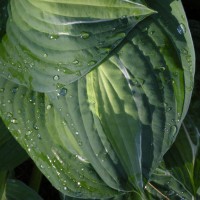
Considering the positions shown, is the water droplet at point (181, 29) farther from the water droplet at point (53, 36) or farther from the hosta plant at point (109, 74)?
the water droplet at point (53, 36)

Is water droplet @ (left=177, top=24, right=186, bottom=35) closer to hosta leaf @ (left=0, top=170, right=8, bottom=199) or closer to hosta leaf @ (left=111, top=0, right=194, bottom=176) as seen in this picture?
hosta leaf @ (left=111, top=0, right=194, bottom=176)

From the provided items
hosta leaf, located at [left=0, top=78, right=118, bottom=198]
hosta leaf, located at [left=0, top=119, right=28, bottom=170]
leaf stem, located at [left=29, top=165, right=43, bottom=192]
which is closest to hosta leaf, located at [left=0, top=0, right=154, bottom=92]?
hosta leaf, located at [left=0, top=78, right=118, bottom=198]

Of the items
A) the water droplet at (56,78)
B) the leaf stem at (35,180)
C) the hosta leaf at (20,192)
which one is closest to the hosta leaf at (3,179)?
the hosta leaf at (20,192)

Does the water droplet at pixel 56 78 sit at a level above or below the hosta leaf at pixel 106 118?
above

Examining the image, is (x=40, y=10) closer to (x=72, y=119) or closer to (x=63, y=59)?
(x=63, y=59)

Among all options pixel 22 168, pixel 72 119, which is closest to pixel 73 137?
pixel 72 119

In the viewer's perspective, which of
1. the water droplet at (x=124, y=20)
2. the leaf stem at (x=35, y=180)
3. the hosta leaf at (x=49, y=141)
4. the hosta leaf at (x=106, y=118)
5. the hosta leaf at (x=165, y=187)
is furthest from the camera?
A: the leaf stem at (x=35, y=180)

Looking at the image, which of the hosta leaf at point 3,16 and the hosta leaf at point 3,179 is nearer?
the hosta leaf at point 3,16
